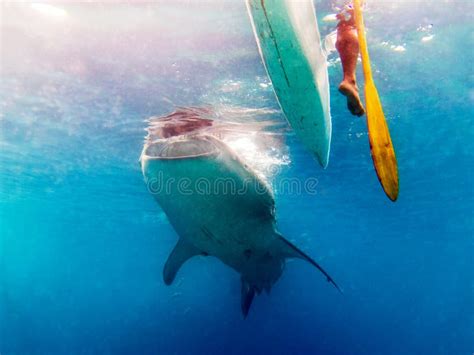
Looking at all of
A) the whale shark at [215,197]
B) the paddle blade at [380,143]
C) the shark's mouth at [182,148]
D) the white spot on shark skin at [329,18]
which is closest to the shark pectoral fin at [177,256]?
the whale shark at [215,197]

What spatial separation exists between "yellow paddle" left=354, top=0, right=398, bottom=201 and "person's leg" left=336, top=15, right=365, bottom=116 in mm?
316

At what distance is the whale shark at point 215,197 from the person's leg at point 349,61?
2883 mm

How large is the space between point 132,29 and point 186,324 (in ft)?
165

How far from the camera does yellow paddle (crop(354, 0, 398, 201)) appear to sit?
0.79m

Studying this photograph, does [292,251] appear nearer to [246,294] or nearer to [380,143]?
[246,294]

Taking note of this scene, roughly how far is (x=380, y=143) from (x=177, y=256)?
806 centimetres

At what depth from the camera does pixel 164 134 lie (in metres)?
12.0

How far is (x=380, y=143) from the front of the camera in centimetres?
83

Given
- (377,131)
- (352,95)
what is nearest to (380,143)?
(377,131)

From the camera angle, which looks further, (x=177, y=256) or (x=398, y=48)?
(x=398, y=48)

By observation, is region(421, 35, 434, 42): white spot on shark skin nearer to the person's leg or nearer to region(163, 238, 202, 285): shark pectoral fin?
region(163, 238, 202, 285): shark pectoral fin

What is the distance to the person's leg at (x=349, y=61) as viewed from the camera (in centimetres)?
115

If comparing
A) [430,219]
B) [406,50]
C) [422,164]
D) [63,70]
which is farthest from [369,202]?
[63,70]

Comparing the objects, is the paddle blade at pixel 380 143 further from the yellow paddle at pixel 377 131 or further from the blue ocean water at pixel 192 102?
the blue ocean water at pixel 192 102
